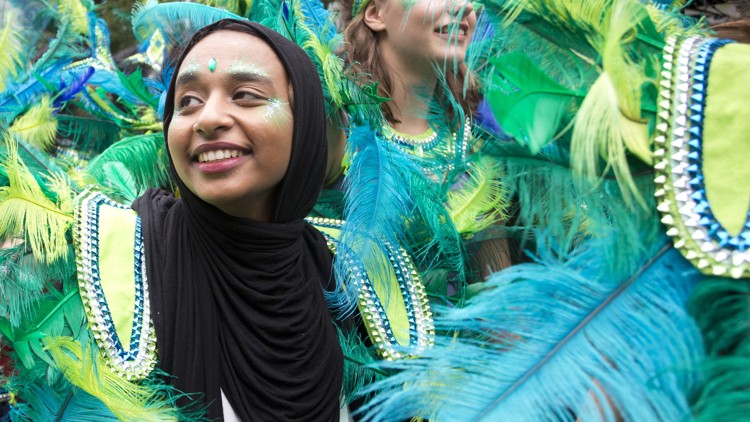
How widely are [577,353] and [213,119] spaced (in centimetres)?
80

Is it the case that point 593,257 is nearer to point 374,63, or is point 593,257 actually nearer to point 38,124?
point 374,63

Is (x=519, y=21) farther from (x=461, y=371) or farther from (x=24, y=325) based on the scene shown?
(x=24, y=325)

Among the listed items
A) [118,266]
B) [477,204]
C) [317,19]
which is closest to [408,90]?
[317,19]

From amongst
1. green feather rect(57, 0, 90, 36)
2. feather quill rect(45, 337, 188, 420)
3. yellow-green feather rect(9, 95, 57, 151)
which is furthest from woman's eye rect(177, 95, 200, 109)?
green feather rect(57, 0, 90, 36)

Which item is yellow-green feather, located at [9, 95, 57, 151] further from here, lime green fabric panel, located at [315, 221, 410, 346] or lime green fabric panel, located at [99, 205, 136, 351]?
lime green fabric panel, located at [315, 221, 410, 346]

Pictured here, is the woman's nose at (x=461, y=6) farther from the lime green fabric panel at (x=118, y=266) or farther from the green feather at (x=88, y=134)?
the green feather at (x=88, y=134)

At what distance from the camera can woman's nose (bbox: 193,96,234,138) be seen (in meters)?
1.47

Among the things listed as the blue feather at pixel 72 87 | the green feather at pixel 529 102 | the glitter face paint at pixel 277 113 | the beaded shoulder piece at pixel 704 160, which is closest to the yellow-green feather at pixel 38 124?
the blue feather at pixel 72 87

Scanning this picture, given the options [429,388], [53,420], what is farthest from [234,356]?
[429,388]

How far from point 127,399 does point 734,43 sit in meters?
1.13

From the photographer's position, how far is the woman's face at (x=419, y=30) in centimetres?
191

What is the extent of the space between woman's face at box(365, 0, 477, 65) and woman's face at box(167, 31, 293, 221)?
19.3 inches

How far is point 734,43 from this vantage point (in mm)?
1105

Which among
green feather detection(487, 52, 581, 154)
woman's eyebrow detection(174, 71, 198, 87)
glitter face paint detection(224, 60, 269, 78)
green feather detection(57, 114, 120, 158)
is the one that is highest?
green feather detection(487, 52, 581, 154)
